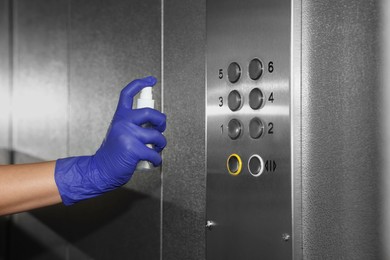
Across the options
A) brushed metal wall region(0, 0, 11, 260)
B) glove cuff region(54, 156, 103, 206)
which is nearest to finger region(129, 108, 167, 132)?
glove cuff region(54, 156, 103, 206)

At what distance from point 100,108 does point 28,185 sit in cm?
56

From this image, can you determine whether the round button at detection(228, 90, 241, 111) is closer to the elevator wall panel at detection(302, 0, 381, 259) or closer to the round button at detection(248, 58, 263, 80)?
the round button at detection(248, 58, 263, 80)

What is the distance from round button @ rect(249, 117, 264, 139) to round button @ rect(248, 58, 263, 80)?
9cm

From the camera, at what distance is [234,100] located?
104 centimetres

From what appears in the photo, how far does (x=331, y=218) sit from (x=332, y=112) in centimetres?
21

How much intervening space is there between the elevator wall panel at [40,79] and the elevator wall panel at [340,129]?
106 cm

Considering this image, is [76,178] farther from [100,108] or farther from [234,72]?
[100,108]

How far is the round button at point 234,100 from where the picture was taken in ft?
3.41

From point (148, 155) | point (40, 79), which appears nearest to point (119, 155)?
point (148, 155)

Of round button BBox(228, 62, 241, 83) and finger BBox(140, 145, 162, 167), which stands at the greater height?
round button BBox(228, 62, 241, 83)

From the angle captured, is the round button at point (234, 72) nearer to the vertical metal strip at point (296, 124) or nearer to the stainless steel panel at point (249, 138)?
the stainless steel panel at point (249, 138)

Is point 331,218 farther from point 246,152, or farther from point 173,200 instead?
point 173,200

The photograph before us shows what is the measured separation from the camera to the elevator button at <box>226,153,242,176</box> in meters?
1.04

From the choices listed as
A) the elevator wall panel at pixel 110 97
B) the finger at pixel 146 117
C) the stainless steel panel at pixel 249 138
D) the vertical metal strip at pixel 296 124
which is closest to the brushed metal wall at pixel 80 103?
the elevator wall panel at pixel 110 97
